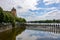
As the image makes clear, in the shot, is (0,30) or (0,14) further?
(0,14)

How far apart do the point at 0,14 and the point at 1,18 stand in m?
1.75

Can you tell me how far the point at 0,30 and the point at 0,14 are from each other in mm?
7956

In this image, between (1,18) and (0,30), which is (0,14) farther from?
(0,30)

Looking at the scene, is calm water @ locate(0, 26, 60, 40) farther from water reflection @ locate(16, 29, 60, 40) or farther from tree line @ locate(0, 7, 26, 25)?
tree line @ locate(0, 7, 26, 25)

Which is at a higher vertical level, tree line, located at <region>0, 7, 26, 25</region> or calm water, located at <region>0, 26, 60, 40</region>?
tree line, located at <region>0, 7, 26, 25</region>

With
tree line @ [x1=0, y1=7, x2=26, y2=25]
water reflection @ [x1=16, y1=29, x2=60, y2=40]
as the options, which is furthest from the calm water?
tree line @ [x1=0, y1=7, x2=26, y2=25]

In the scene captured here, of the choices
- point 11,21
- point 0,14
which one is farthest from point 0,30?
point 11,21

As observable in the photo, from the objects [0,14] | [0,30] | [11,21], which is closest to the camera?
[0,30]

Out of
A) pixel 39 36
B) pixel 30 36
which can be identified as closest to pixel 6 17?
pixel 30 36

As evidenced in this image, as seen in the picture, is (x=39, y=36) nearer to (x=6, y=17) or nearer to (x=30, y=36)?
(x=30, y=36)

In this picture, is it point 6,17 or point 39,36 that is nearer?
point 39,36

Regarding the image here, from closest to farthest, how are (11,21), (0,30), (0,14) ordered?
(0,30) → (0,14) → (11,21)

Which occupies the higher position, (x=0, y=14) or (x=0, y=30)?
(x=0, y=14)

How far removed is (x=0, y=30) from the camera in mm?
47375
